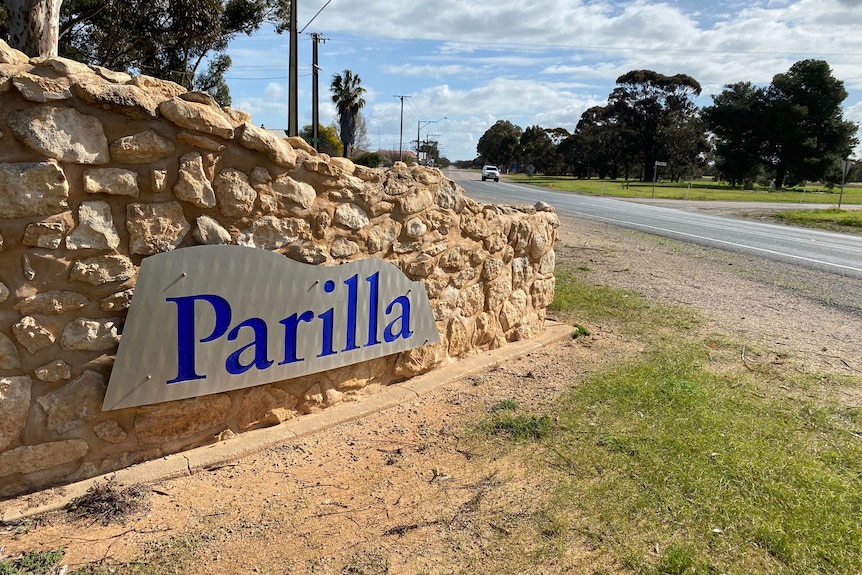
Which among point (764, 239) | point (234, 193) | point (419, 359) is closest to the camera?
point (234, 193)

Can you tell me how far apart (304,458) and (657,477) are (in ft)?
5.96

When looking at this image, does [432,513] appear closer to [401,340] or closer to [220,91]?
[401,340]

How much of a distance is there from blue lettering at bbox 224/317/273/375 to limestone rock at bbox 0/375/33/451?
2.83 feet

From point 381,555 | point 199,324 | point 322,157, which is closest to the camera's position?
point 381,555

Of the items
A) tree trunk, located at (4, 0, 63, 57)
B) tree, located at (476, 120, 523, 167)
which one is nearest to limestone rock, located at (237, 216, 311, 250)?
tree trunk, located at (4, 0, 63, 57)

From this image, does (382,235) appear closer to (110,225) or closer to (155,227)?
(155,227)

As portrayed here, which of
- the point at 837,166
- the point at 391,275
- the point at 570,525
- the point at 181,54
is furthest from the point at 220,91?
the point at 837,166

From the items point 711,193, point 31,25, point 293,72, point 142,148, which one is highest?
point 293,72

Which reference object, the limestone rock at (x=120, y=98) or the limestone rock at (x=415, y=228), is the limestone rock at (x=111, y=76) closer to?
the limestone rock at (x=120, y=98)

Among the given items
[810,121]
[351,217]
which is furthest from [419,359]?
[810,121]

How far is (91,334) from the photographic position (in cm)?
268

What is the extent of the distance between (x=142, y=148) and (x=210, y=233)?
49 cm

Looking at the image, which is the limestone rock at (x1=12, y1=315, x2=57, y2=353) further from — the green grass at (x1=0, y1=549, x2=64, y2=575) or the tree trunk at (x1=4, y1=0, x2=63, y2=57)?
the tree trunk at (x1=4, y1=0, x2=63, y2=57)

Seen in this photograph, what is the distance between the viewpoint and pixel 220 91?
1105 inches
